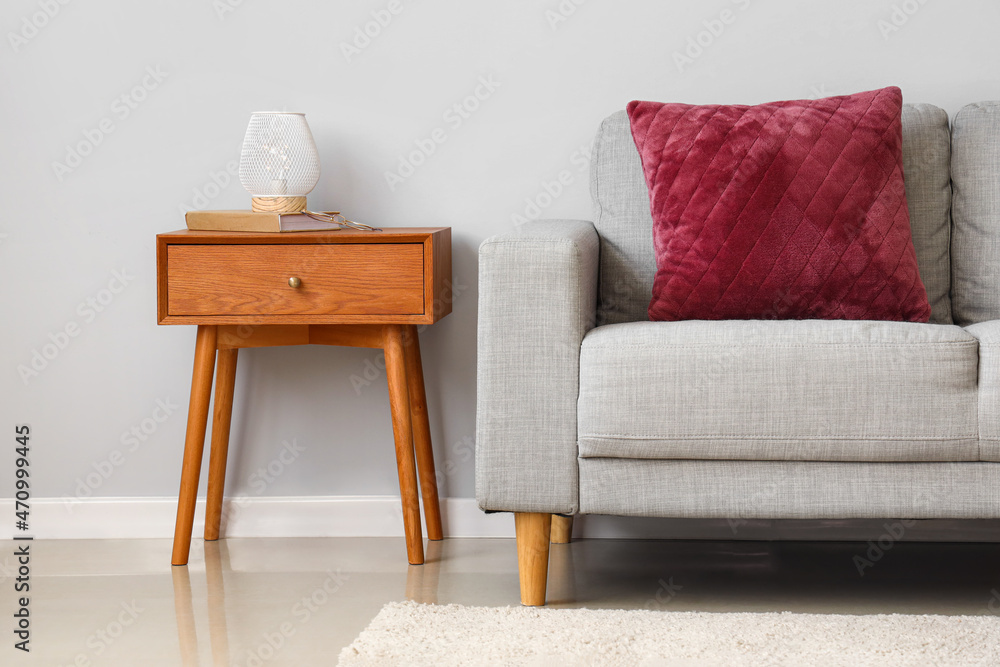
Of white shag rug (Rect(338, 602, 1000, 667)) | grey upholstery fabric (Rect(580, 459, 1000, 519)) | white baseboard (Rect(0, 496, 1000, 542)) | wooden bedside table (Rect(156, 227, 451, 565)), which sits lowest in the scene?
white baseboard (Rect(0, 496, 1000, 542))

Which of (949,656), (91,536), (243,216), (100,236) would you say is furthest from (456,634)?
(100,236)

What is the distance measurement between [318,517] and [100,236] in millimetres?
838

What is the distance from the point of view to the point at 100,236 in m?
2.11

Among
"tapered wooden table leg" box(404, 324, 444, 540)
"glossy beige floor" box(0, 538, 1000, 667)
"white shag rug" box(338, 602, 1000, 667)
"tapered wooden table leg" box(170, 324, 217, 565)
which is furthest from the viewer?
"tapered wooden table leg" box(404, 324, 444, 540)

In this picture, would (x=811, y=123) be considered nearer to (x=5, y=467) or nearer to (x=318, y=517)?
(x=318, y=517)

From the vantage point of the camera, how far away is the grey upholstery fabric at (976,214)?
1806 mm

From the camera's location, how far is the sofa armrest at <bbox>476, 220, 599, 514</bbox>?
58.2 inches

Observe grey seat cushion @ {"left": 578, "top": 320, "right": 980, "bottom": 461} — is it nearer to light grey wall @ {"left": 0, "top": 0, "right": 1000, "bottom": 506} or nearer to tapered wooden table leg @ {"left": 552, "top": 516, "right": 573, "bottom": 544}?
tapered wooden table leg @ {"left": 552, "top": 516, "right": 573, "bottom": 544}

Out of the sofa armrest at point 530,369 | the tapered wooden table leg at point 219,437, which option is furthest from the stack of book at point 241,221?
the sofa armrest at point 530,369

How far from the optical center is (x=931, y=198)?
1855 millimetres

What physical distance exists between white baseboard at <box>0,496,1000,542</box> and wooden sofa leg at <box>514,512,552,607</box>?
0.50 metres

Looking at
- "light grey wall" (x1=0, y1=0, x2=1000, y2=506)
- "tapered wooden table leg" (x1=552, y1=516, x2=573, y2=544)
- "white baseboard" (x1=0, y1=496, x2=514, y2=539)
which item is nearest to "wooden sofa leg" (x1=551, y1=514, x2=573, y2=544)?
"tapered wooden table leg" (x1=552, y1=516, x2=573, y2=544)

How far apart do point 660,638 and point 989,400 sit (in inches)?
24.6

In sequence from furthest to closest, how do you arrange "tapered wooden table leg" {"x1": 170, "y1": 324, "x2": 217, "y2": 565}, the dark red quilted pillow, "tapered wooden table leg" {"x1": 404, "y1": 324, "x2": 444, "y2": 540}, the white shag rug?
1. "tapered wooden table leg" {"x1": 404, "y1": 324, "x2": 444, "y2": 540}
2. "tapered wooden table leg" {"x1": 170, "y1": 324, "x2": 217, "y2": 565}
3. the dark red quilted pillow
4. the white shag rug
